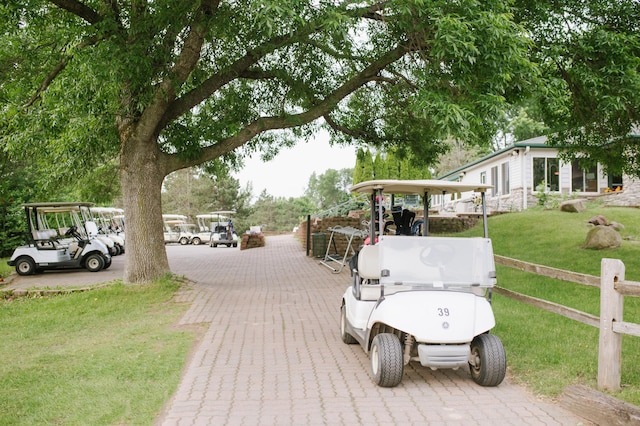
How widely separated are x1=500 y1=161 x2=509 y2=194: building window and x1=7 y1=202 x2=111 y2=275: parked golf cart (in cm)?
1790

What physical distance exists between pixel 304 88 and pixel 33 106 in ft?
18.6

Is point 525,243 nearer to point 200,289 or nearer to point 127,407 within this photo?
point 200,289

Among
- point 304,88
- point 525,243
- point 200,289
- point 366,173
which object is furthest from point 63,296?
point 366,173

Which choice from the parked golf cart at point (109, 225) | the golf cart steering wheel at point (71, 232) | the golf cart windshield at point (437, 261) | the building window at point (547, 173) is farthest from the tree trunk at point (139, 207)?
the building window at point (547, 173)

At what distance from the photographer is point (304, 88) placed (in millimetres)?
12852

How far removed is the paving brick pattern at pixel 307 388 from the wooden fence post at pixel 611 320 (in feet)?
1.86

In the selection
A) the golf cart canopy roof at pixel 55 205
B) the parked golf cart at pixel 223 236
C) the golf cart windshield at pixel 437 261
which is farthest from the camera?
the parked golf cart at pixel 223 236

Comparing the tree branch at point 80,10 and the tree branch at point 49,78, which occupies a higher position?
the tree branch at point 80,10

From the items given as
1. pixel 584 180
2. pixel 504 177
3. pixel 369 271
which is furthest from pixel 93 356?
pixel 504 177

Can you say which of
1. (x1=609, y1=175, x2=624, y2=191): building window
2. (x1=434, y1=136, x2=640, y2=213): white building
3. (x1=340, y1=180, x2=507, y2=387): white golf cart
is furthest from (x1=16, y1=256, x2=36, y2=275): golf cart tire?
(x1=609, y1=175, x2=624, y2=191): building window

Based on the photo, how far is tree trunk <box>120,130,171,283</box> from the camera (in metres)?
11.8

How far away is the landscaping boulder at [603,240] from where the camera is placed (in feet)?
48.4

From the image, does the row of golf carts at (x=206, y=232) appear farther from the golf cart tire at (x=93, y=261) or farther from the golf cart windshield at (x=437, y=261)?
the golf cart windshield at (x=437, y=261)

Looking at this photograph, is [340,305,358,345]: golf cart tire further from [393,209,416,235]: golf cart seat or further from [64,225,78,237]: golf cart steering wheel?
[64,225,78,237]: golf cart steering wheel
